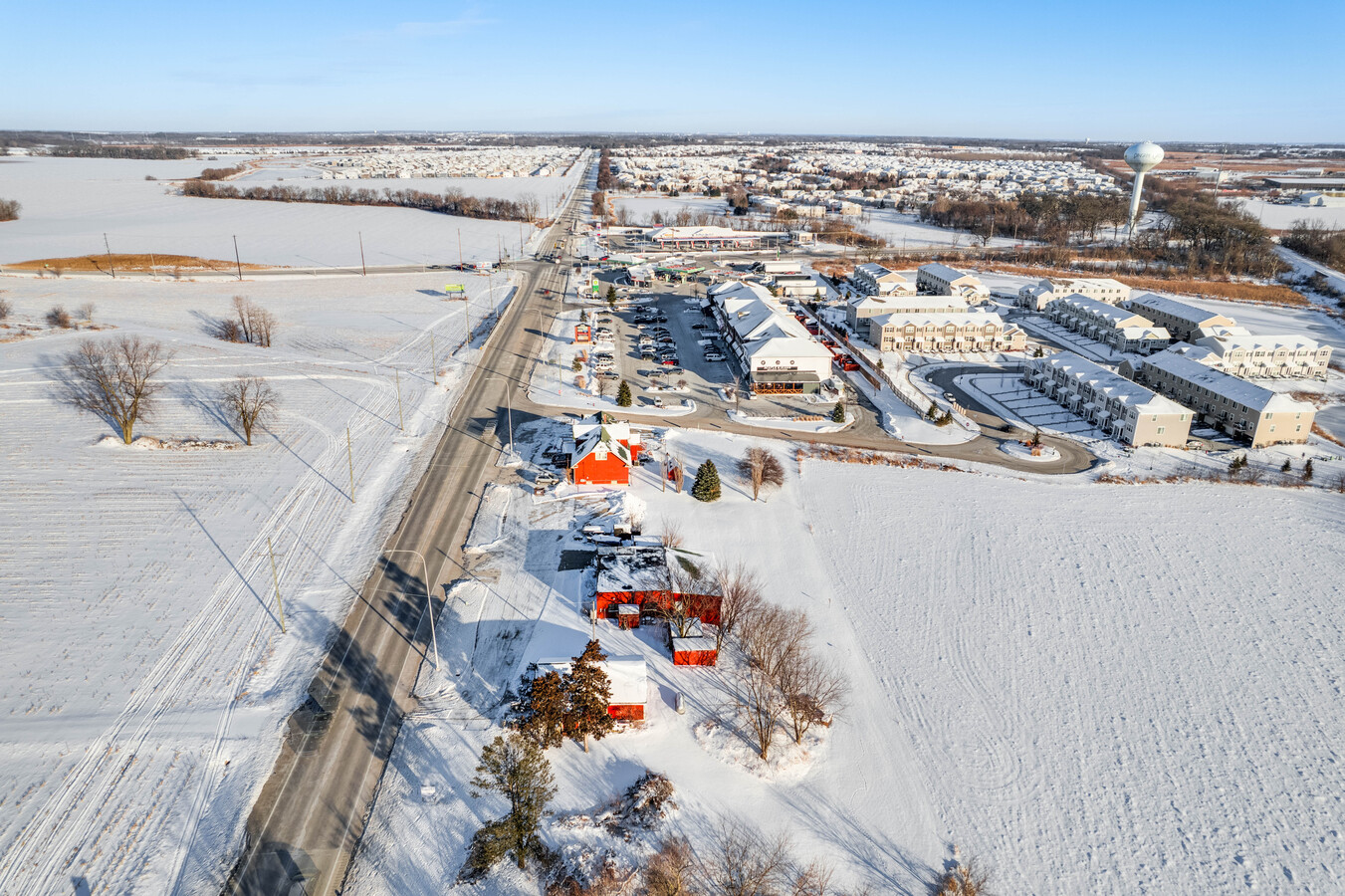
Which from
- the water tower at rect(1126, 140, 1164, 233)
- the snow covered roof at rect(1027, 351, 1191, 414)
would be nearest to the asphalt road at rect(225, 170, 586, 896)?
the snow covered roof at rect(1027, 351, 1191, 414)

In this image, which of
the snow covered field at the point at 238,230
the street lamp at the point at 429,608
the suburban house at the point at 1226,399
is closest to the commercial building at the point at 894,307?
the suburban house at the point at 1226,399

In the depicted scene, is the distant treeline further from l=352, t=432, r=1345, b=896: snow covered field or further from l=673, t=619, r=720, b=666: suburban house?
l=673, t=619, r=720, b=666: suburban house

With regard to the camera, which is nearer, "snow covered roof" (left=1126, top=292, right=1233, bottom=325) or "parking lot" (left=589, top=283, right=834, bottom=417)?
"parking lot" (left=589, top=283, right=834, bottom=417)

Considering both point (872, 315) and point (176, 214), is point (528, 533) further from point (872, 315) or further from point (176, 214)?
point (176, 214)

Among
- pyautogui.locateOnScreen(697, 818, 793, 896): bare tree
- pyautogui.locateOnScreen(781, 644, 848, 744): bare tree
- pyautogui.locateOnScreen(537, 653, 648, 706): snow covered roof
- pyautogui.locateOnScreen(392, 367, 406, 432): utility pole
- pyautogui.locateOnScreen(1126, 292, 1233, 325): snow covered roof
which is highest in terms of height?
pyautogui.locateOnScreen(1126, 292, 1233, 325): snow covered roof

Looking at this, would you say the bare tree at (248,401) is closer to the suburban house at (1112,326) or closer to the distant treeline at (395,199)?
the suburban house at (1112,326)

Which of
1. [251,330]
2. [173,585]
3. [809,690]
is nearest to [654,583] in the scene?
[809,690]

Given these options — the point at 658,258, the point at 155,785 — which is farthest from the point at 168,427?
the point at 658,258
